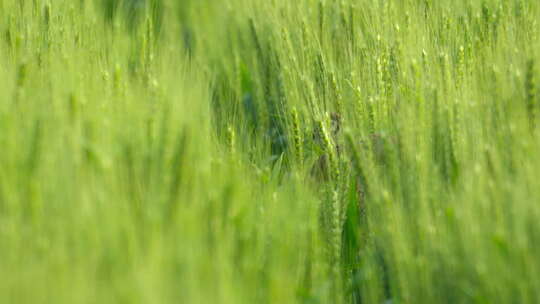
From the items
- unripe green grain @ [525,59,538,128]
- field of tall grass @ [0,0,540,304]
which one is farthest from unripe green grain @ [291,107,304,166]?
unripe green grain @ [525,59,538,128]

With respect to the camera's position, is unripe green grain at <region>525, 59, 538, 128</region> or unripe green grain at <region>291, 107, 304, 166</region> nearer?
unripe green grain at <region>525, 59, 538, 128</region>

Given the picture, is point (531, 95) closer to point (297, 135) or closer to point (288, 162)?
point (297, 135)

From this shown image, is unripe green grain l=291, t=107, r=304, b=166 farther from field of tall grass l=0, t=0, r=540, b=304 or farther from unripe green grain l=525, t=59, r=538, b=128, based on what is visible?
unripe green grain l=525, t=59, r=538, b=128

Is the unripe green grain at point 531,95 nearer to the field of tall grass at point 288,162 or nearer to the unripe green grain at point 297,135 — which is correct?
the field of tall grass at point 288,162

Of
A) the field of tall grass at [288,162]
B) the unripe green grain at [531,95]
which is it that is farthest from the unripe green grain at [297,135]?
the unripe green grain at [531,95]

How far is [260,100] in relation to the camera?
328cm

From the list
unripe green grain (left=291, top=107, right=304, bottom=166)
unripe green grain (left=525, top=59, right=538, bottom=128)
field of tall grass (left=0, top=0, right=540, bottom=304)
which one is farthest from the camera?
unripe green grain (left=291, top=107, right=304, bottom=166)

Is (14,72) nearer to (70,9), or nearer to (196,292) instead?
(70,9)

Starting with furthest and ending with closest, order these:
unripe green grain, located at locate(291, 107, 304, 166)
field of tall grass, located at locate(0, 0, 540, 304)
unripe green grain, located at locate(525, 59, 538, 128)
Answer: unripe green grain, located at locate(291, 107, 304, 166)
unripe green grain, located at locate(525, 59, 538, 128)
field of tall grass, located at locate(0, 0, 540, 304)

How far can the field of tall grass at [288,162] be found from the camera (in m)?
1.75

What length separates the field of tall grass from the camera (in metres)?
1.75

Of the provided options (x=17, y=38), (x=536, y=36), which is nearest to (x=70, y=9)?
(x=17, y=38)

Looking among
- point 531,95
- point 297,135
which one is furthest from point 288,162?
point 531,95

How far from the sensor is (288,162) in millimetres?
2957
